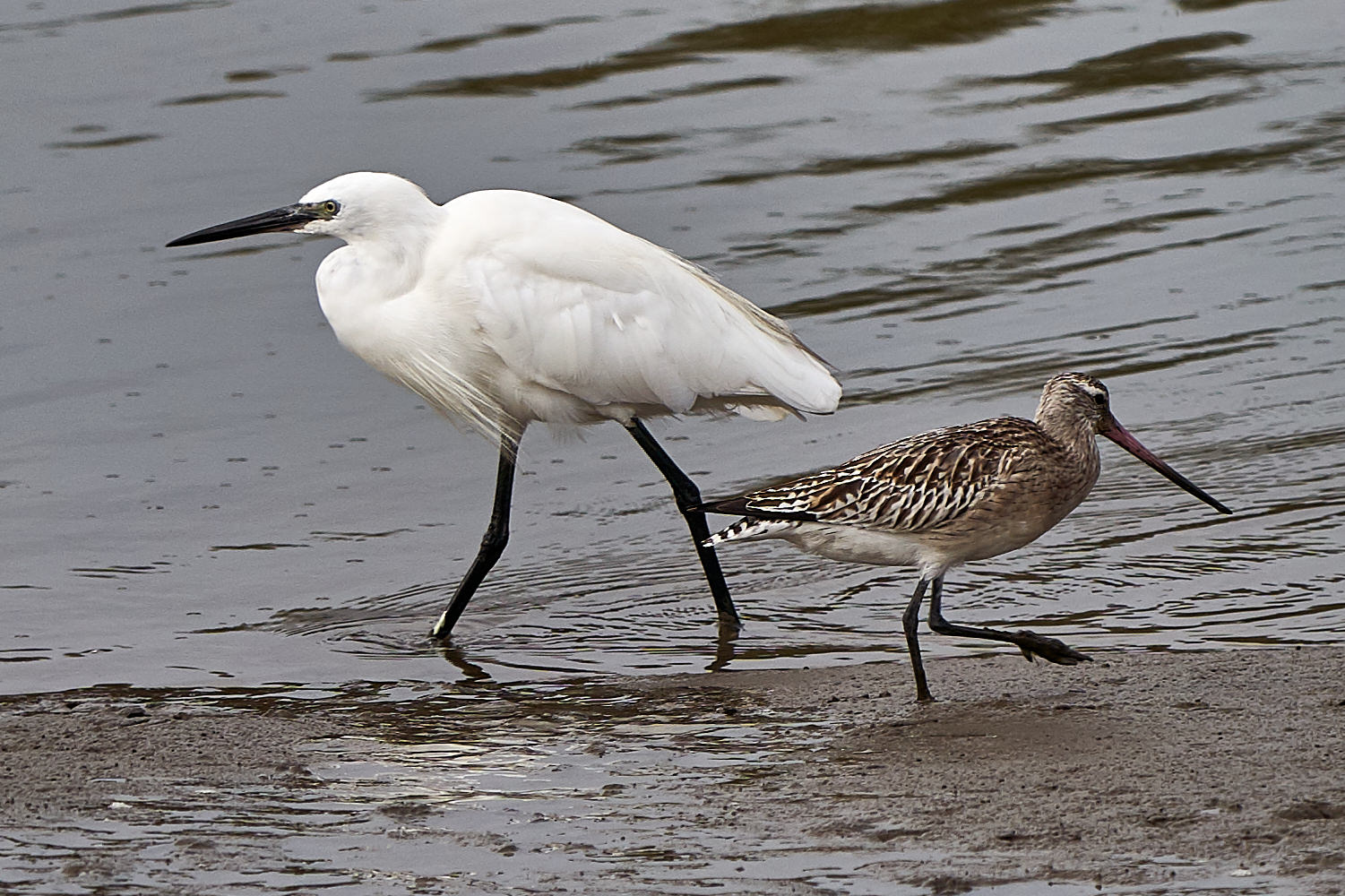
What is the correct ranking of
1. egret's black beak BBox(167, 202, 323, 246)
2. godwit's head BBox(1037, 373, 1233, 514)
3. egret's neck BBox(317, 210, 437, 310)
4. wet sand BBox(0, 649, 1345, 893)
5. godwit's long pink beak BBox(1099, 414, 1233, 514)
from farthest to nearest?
egret's neck BBox(317, 210, 437, 310)
egret's black beak BBox(167, 202, 323, 246)
godwit's long pink beak BBox(1099, 414, 1233, 514)
godwit's head BBox(1037, 373, 1233, 514)
wet sand BBox(0, 649, 1345, 893)

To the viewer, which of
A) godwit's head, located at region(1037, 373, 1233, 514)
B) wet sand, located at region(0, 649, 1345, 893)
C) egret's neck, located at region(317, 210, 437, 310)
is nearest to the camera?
wet sand, located at region(0, 649, 1345, 893)

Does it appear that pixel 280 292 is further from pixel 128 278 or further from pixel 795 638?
pixel 795 638

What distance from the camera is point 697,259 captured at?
43.7ft

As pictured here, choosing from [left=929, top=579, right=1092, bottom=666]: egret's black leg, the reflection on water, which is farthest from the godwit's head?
the reflection on water

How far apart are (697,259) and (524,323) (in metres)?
5.55

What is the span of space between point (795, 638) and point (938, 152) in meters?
8.57

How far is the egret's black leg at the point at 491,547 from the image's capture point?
7.80 metres

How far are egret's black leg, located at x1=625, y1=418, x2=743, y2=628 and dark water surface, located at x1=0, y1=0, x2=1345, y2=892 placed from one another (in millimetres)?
125

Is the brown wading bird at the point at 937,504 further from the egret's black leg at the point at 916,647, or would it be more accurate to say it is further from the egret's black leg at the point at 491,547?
the egret's black leg at the point at 491,547

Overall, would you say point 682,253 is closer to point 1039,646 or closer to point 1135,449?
point 1135,449

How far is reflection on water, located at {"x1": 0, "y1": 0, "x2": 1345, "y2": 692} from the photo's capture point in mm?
7816

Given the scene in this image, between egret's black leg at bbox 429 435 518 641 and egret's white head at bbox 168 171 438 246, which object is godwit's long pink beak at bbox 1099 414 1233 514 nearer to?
egret's black leg at bbox 429 435 518 641

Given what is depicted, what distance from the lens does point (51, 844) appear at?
4.81 m

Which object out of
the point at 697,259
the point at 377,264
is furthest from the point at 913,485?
the point at 697,259
